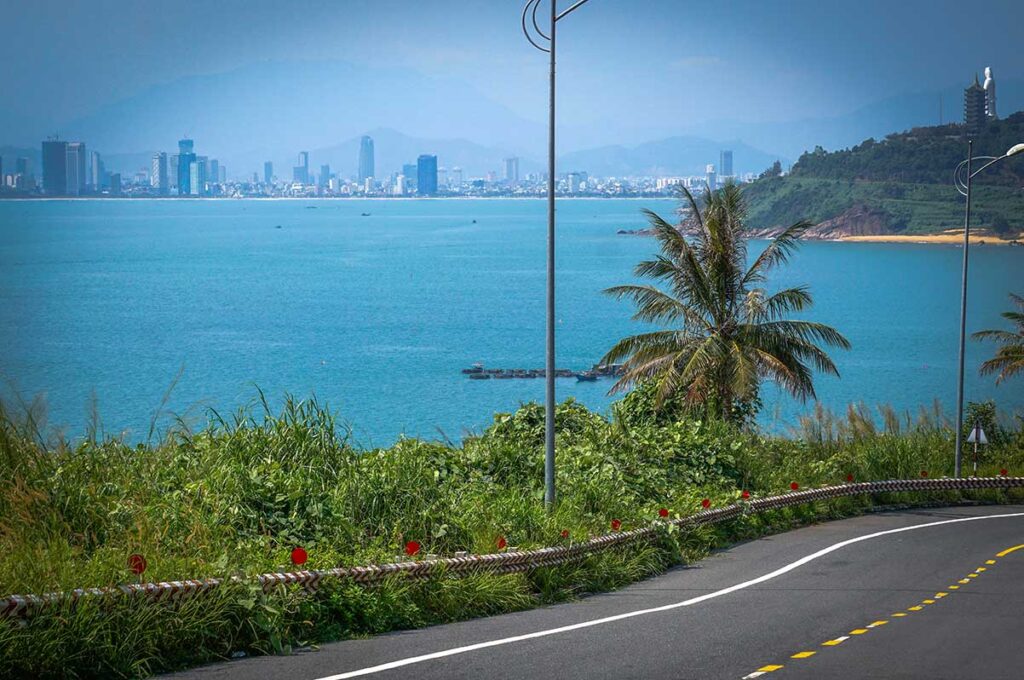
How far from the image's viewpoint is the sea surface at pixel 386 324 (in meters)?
74.2

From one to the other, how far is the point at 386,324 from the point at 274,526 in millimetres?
96386

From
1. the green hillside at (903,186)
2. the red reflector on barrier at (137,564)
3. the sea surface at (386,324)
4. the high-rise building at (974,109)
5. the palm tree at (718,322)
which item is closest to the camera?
the red reflector on barrier at (137,564)

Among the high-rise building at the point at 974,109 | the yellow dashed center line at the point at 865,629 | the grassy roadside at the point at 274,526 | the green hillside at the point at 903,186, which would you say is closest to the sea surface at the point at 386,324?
the green hillside at the point at 903,186

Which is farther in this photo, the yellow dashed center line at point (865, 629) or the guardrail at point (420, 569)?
the yellow dashed center line at point (865, 629)

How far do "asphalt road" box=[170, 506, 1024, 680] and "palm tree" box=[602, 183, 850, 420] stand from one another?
38.8ft

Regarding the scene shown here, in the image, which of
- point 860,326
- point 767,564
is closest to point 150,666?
point 767,564

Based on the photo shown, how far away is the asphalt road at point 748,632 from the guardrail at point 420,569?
61 centimetres

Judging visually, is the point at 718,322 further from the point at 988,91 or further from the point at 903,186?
the point at 903,186

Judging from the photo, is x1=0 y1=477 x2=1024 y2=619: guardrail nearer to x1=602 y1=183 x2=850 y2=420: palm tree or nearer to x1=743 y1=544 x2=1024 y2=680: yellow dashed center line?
x1=743 y1=544 x2=1024 y2=680: yellow dashed center line

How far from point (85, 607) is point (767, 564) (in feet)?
34.4

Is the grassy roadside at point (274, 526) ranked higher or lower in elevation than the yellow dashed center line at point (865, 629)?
higher

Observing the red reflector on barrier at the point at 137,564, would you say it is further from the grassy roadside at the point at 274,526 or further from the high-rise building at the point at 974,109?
the high-rise building at the point at 974,109

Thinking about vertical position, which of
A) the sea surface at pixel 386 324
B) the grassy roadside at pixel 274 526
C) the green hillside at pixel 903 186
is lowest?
the sea surface at pixel 386 324

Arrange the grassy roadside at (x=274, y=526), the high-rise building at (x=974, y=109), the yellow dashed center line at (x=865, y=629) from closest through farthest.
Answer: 1. the grassy roadside at (x=274, y=526)
2. the yellow dashed center line at (x=865, y=629)
3. the high-rise building at (x=974, y=109)
